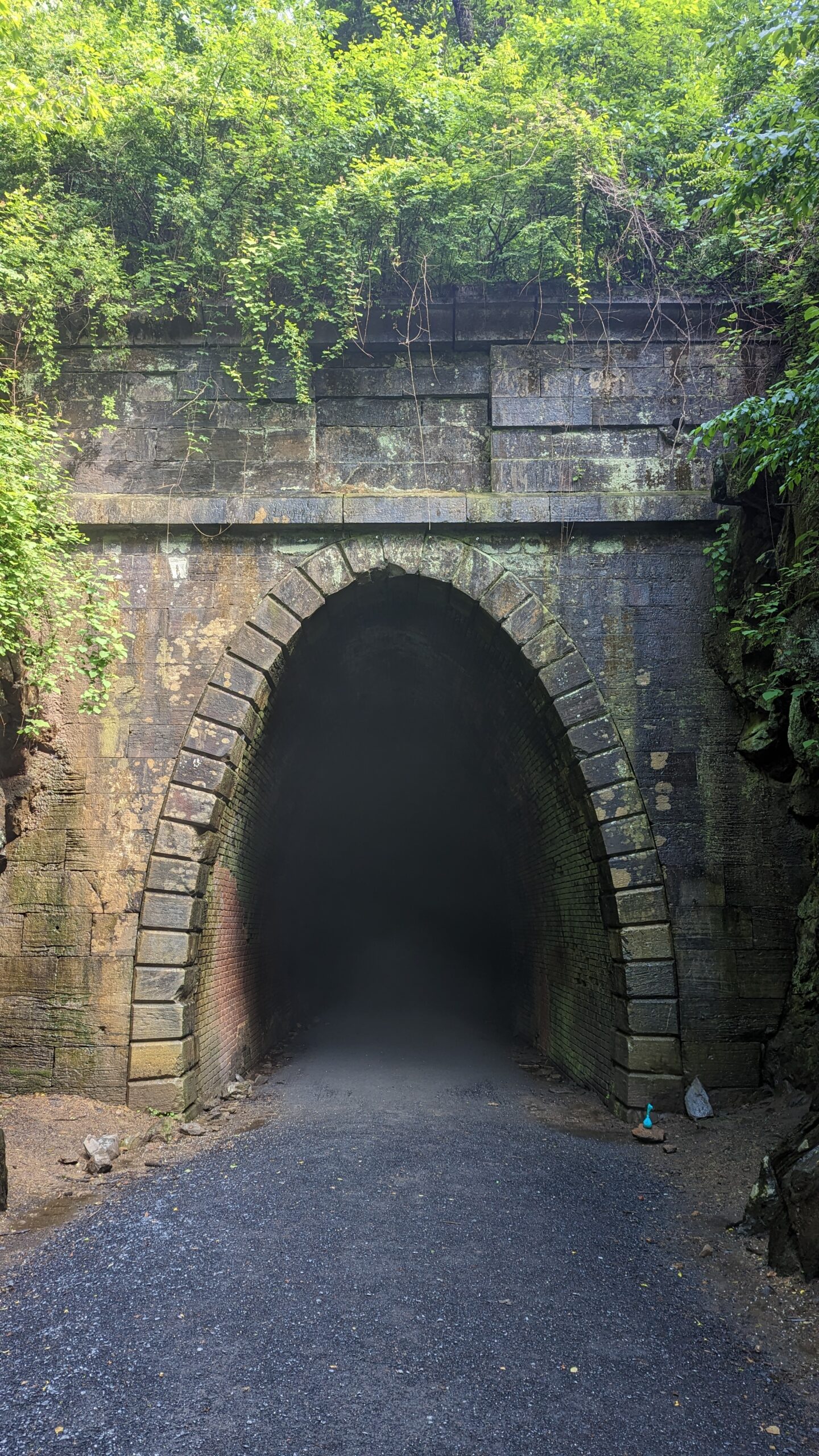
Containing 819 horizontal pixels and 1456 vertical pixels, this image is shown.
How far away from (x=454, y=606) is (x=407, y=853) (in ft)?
29.4

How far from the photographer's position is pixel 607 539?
7641 millimetres

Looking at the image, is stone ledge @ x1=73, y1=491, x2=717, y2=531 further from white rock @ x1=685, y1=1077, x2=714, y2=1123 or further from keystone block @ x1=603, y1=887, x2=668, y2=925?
white rock @ x1=685, y1=1077, x2=714, y2=1123

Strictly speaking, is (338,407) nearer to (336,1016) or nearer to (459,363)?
(459,363)

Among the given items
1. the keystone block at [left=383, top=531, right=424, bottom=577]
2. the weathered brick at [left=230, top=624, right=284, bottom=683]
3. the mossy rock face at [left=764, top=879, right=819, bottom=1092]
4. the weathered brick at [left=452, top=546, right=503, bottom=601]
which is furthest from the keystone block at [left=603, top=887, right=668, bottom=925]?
the weathered brick at [left=230, top=624, right=284, bottom=683]

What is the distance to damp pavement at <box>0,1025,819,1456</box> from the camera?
3115 mm

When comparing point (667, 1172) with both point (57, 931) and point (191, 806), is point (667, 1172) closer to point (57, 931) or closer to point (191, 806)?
point (191, 806)

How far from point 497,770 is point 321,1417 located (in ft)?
24.9

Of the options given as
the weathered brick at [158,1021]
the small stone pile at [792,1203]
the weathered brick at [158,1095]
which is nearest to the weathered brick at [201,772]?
the weathered brick at [158,1021]

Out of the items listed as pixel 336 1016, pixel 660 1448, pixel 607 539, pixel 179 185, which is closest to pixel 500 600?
pixel 607 539

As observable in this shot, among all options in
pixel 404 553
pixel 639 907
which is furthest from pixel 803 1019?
pixel 404 553

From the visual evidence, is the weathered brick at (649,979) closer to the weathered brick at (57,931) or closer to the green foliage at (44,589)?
the weathered brick at (57,931)

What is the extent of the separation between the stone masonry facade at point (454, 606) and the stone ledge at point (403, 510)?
0.02m

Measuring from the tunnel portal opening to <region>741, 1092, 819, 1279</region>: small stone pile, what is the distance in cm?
267

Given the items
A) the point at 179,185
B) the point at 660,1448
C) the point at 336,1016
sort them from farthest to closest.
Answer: the point at 336,1016
the point at 179,185
the point at 660,1448
